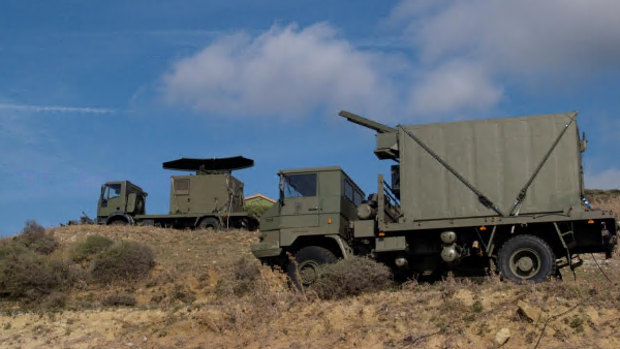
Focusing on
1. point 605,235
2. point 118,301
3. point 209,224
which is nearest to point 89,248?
point 118,301

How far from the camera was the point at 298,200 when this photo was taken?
1479cm

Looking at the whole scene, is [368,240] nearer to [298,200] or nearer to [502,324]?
[298,200]

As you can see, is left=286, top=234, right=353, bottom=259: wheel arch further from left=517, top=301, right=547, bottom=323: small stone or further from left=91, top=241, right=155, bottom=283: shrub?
left=91, top=241, right=155, bottom=283: shrub

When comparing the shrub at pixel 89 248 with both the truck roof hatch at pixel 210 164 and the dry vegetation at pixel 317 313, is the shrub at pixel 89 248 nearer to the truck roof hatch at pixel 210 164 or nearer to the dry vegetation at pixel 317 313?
the dry vegetation at pixel 317 313

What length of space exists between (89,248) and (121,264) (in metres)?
2.42

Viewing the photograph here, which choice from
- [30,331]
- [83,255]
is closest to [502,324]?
[30,331]

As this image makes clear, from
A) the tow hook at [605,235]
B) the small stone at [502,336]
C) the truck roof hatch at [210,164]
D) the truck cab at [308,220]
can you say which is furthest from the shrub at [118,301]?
the truck roof hatch at [210,164]

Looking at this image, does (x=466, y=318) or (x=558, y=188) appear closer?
(x=466, y=318)

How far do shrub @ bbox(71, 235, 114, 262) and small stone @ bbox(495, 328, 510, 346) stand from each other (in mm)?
14862

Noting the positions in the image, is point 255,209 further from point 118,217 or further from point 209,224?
point 118,217

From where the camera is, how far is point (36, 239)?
2398 cm

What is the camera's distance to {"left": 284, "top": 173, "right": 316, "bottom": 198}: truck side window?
14.8 m

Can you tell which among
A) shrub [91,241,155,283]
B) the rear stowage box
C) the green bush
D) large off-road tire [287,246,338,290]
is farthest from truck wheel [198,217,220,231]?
the rear stowage box

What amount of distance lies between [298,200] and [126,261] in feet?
24.7
